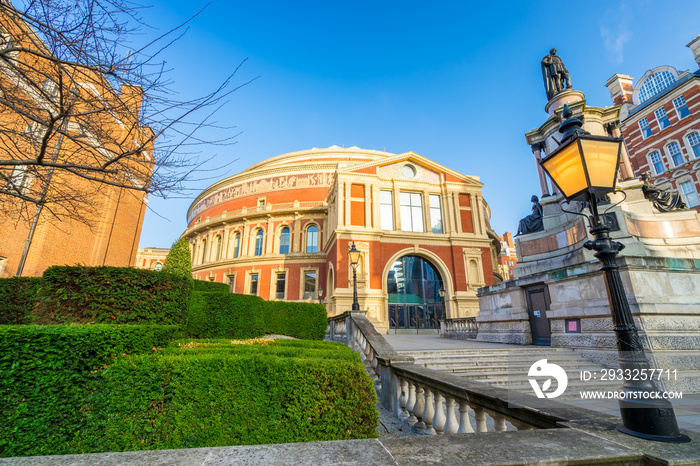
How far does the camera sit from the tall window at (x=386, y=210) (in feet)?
80.6

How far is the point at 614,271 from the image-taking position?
2.46m

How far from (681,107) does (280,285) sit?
130 ft

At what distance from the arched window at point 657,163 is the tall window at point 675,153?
852 mm

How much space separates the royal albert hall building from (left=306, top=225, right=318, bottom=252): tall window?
0.10 meters

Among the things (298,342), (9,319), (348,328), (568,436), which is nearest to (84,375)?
(298,342)

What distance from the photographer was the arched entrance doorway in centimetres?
2325

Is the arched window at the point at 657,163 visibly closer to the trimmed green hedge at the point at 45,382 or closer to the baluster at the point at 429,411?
the baluster at the point at 429,411

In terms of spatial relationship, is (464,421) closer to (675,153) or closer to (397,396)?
(397,396)

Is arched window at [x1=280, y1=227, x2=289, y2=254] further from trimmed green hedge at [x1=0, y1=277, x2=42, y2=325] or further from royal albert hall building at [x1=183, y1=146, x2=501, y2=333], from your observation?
trimmed green hedge at [x1=0, y1=277, x2=42, y2=325]

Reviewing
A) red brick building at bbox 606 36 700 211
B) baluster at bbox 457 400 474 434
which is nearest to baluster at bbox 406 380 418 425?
baluster at bbox 457 400 474 434

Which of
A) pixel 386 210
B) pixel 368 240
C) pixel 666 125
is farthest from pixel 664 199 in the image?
pixel 666 125

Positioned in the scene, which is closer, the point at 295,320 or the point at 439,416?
the point at 439,416

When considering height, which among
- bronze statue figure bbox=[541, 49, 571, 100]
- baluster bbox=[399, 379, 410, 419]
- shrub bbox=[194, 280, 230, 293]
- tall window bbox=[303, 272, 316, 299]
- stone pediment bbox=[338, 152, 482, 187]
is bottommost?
baluster bbox=[399, 379, 410, 419]

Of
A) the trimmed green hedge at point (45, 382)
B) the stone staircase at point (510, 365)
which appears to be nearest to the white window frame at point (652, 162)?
the stone staircase at point (510, 365)
